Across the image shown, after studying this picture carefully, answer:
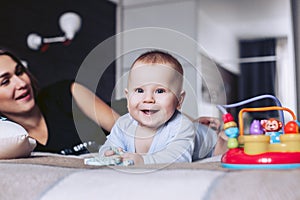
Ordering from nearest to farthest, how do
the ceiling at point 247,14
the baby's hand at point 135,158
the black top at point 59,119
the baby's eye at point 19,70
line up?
the baby's hand at point 135,158
the black top at point 59,119
the baby's eye at point 19,70
the ceiling at point 247,14

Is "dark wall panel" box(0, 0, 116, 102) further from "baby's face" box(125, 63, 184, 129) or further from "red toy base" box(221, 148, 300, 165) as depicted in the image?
"red toy base" box(221, 148, 300, 165)

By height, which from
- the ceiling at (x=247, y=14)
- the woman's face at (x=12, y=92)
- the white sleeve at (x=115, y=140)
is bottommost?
the white sleeve at (x=115, y=140)

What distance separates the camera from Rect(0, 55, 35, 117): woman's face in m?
1.73

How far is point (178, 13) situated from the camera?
11.7 feet

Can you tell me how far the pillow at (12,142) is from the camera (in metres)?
1.07

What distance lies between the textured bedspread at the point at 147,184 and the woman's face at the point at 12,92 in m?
0.96

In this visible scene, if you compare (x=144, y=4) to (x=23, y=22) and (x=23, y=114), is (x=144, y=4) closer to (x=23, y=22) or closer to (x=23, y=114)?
(x=23, y=22)

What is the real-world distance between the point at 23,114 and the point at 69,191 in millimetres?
1133

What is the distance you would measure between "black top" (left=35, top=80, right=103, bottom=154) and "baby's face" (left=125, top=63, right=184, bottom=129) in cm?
60

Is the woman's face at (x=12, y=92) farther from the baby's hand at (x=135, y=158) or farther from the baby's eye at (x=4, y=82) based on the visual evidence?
the baby's hand at (x=135, y=158)

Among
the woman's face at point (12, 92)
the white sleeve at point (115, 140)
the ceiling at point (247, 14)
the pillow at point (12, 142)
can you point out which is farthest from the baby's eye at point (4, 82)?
the ceiling at point (247, 14)

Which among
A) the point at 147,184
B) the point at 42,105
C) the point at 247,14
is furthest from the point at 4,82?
the point at 247,14

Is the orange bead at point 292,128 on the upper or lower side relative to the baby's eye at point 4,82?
lower

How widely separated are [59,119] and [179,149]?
889 millimetres
